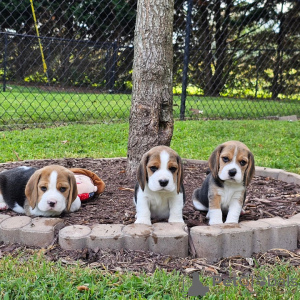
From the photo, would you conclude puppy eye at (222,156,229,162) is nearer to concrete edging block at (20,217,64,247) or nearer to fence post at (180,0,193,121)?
concrete edging block at (20,217,64,247)

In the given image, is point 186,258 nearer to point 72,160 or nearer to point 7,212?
point 7,212

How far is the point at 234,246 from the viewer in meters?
3.14

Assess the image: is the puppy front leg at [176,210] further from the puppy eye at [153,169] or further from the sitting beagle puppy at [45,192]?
the sitting beagle puppy at [45,192]

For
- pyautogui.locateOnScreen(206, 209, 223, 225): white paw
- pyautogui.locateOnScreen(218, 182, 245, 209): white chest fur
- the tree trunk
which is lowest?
pyautogui.locateOnScreen(206, 209, 223, 225): white paw

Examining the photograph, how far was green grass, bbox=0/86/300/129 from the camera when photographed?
9.84 m

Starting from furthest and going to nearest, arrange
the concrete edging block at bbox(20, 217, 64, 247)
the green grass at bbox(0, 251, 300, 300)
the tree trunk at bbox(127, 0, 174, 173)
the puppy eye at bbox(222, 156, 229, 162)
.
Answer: the tree trunk at bbox(127, 0, 174, 173), the puppy eye at bbox(222, 156, 229, 162), the concrete edging block at bbox(20, 217, 64, 247), the green grass at bbox(0, 251, 300, 300)

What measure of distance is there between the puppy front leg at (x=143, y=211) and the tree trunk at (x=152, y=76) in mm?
1387

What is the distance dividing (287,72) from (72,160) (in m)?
12.8

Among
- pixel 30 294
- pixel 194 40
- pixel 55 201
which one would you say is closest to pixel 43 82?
pixel 194 40

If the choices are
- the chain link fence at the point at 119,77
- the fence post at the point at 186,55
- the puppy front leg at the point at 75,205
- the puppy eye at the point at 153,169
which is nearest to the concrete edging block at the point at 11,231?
the puppy front leg at the point at 75,205

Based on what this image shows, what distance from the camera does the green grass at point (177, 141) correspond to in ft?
20.9

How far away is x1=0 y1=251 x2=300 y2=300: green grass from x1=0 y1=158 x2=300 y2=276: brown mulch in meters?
0.15

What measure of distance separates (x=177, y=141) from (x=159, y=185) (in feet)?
15.5

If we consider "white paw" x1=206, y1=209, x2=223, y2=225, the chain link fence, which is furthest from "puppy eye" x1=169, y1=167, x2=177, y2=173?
the chain link fence
